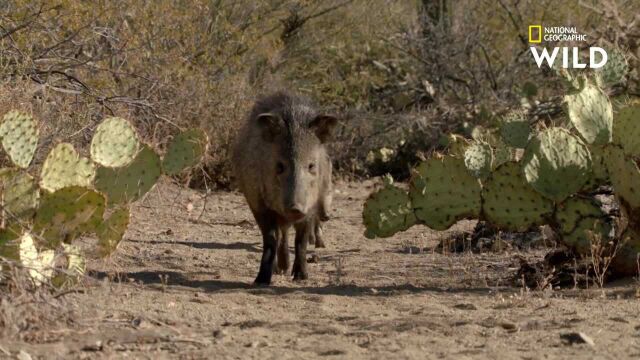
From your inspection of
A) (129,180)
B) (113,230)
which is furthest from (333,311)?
(129,180)

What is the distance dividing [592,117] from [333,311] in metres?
2.08

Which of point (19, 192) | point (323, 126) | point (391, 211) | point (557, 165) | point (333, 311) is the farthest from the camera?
point (323, 126)

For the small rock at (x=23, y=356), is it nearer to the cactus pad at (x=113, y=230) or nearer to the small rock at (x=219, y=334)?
the small rock at (x=219, y=334)

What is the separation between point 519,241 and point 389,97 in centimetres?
576

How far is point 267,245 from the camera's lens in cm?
752

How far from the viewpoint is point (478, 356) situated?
5.12 metres

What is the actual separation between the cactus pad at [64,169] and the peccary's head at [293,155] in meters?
1.42

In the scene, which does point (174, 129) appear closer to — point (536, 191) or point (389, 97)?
point (389, 97)

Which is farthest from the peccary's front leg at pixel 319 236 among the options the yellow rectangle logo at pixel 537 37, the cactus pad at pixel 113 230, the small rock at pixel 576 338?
the yellow rectangle logo at pixel 537 37

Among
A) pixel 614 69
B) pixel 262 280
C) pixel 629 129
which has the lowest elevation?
pixel 262 280

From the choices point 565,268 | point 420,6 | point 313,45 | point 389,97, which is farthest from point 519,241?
point 420,6

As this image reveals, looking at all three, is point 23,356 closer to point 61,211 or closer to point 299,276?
point 61,211

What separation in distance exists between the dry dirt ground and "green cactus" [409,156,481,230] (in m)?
0.45

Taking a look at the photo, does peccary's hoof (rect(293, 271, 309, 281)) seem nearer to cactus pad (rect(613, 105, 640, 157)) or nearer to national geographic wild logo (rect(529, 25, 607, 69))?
cactus pad (rect(613, 105, 640, 157))
